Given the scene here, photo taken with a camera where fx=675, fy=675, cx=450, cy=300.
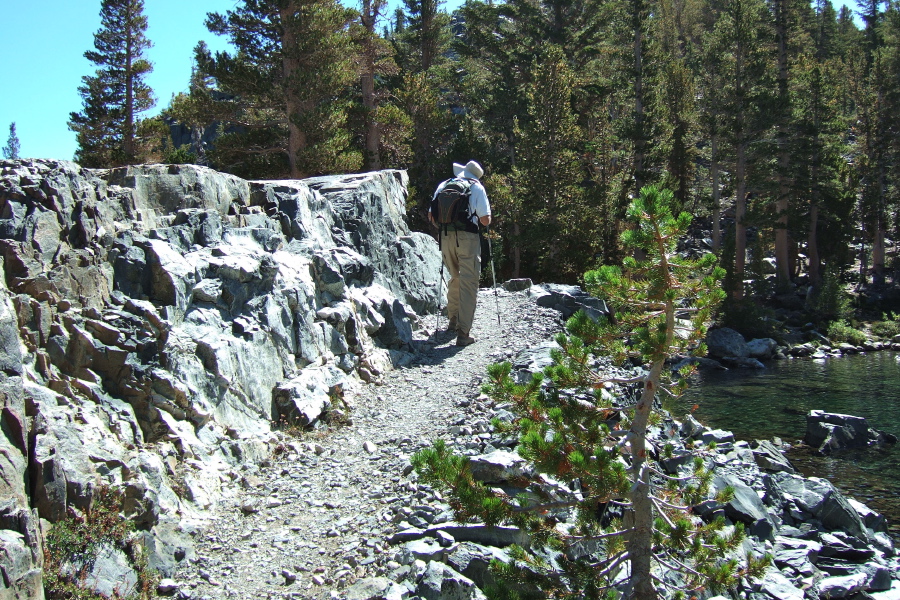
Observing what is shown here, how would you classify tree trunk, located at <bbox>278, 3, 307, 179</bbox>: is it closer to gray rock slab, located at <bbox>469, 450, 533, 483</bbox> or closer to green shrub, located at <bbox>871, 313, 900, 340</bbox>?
gray rock slab, located at <bbox>469, 450, 533, 483</bbox>

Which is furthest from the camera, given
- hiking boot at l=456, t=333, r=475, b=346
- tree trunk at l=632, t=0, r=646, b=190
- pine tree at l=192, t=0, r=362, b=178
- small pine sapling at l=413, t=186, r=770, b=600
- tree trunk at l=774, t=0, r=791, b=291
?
Result: tree trunk at l=774, t=0, r=791, b=291

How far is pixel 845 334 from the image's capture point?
1200 inches

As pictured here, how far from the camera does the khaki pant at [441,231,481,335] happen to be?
11062 mm

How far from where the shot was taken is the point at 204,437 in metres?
6.78

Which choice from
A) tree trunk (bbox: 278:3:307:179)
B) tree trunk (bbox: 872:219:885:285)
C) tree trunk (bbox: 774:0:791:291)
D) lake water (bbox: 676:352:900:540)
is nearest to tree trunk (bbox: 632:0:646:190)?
tree trunk (bbox: 774:0:791:291)

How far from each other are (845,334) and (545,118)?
16.7 metres

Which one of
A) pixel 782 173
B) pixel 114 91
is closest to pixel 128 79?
pixel 114 91

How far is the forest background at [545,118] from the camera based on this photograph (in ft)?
72.4

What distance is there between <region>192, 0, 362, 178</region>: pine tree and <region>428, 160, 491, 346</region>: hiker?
10.9m

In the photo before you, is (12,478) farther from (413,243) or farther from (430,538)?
(413,243)

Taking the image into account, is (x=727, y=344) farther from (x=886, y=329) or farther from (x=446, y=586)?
(x=446, y=586)

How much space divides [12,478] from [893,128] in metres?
49.7

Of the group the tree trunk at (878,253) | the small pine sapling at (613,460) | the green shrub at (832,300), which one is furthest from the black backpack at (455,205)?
the tree trunk at (878,253)

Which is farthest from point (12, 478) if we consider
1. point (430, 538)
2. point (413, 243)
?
point (413, 243)
